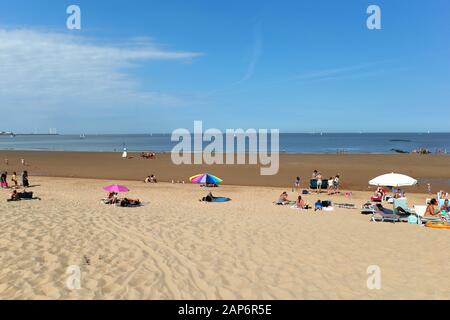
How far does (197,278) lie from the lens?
25.1 ft

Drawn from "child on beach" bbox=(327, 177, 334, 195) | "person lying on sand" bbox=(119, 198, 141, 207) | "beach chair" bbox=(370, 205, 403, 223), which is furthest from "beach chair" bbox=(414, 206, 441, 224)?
"person lying on sand" bbox=(119, 198, 141, 207)

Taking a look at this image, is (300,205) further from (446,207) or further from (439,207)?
(446,207)

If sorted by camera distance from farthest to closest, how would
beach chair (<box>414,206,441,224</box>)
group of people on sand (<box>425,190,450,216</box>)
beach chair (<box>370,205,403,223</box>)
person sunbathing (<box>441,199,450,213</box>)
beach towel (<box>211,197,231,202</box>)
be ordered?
beach towel (<box>211,197,231,202</box>)
person sunbathing (<box>441,199,450,213</box>)
group of people on sand (<box>425,190,450,216</box>)
beach chair (<box>370,205,403,223</box>)
beach chair (<box>414,206,441,224</box>)

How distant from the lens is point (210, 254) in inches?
368

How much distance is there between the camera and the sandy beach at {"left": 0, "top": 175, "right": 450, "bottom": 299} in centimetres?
707

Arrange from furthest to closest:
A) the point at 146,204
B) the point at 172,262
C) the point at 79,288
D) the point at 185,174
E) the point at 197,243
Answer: the point at 185,174, the point at 146,204, the point at 197,243, the point at 172,262, the point at 79,288

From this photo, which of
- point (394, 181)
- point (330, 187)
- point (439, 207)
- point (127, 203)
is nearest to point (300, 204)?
point (394, 181)

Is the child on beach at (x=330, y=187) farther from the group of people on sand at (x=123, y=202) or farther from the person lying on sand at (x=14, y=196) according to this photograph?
the person lying on sand at (x=14, y=196)

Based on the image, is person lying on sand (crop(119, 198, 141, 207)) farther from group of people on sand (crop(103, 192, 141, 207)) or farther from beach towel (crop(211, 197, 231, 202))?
beach towel (crop(211, 197, 231, 202))

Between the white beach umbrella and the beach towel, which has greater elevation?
the white beach umbrella

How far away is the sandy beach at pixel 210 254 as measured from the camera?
23.2ft
